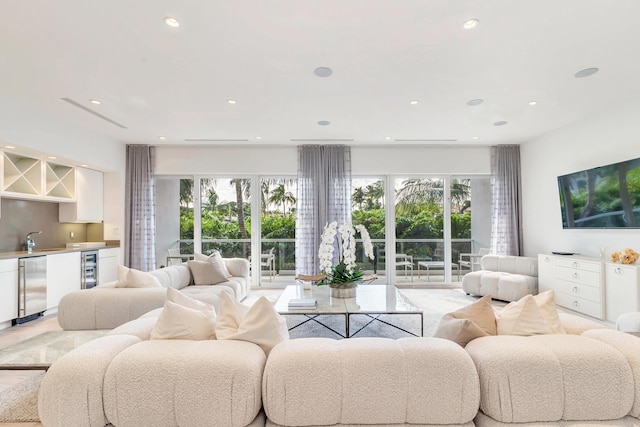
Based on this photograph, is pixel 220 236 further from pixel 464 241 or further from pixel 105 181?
pixel 464 241

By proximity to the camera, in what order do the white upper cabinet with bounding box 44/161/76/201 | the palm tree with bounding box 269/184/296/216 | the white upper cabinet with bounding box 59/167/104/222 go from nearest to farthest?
the white upper cabinet with bounding box 44/161/76/201
the white upper cabinet with bounding box 59/167/104/222
the palm tree with bounding box 269/184/296/216

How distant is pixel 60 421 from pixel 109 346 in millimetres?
291

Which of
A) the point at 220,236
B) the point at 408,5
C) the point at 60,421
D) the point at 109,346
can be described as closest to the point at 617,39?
the point at 408,5

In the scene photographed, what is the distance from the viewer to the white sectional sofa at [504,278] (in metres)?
4.89

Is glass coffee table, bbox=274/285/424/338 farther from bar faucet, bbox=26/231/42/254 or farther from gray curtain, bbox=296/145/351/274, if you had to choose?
bar faucet, bbox=26/231/42/254

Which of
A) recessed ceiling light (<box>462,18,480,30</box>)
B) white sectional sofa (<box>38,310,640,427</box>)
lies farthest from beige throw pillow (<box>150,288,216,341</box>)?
recessed ceiling light (<box>462,18,480,30</box>)

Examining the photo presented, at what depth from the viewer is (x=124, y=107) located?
405cm

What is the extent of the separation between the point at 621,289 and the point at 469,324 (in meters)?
3.55

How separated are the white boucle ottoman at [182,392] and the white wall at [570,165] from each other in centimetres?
506

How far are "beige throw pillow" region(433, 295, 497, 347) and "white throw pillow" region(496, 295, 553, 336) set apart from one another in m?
0.06

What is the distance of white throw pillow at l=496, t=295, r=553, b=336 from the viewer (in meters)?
1.58

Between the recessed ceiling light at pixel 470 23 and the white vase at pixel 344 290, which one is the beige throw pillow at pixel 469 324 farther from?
the recessed ceiling light at pixel 470 23

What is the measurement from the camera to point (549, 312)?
172cm

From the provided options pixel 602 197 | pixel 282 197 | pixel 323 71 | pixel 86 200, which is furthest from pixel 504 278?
pixel 86 200
